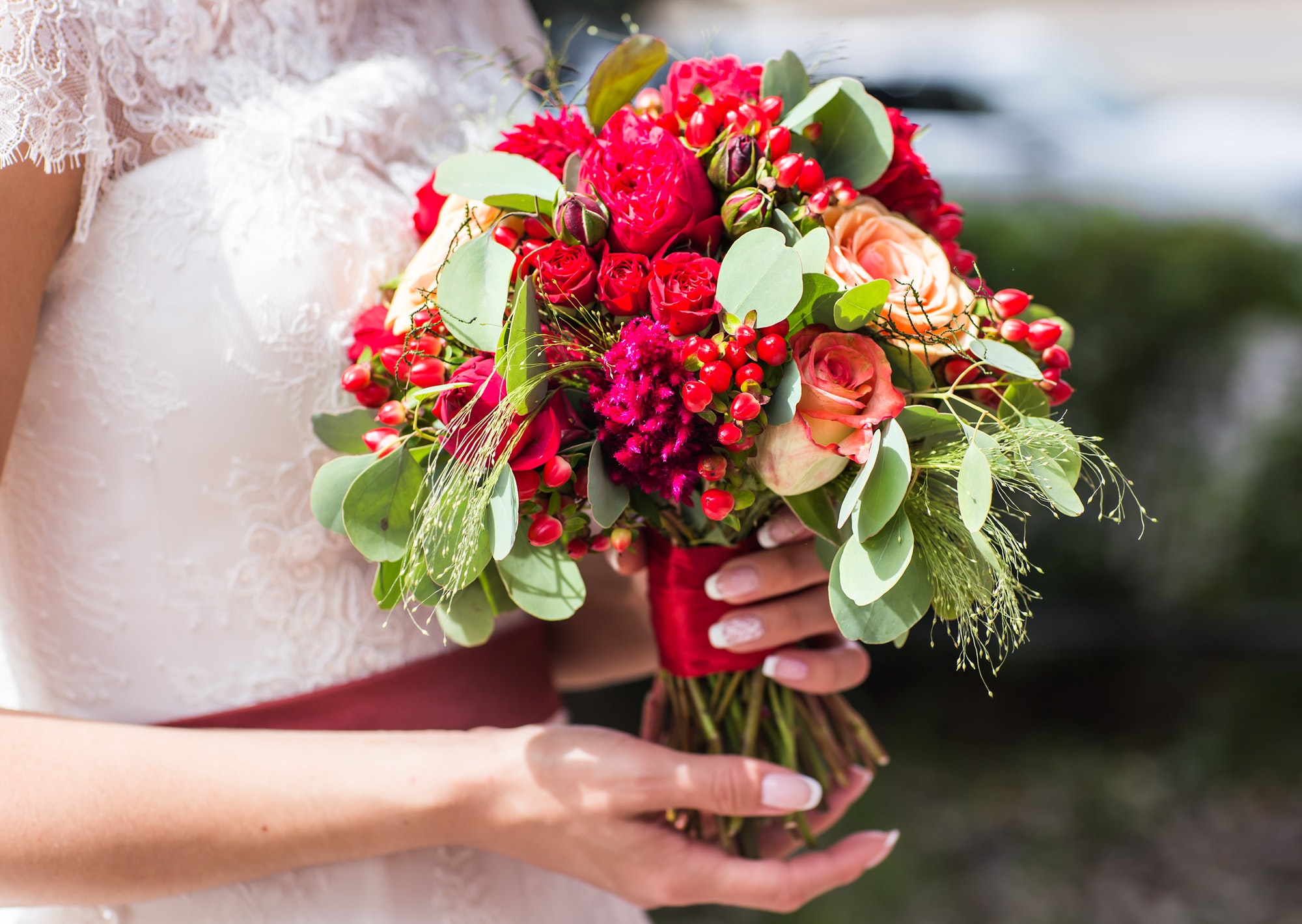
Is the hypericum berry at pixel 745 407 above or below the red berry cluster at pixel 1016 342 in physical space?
above

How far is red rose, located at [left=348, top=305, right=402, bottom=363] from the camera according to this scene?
1.19 metres

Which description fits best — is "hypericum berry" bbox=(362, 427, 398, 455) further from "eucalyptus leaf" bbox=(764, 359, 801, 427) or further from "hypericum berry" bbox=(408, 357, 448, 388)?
"eucalyptus leaf" bbox=(764, 359, 801, 427)

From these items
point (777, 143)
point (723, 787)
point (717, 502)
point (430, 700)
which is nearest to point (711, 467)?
point (717, 502)

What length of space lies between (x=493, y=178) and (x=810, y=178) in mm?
350

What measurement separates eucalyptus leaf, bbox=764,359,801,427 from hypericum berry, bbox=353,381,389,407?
0.45 m

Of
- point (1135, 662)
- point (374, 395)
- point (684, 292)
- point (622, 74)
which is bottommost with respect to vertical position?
point (1135, 662)

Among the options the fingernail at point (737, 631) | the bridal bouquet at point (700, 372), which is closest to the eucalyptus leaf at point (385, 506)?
the bridal bouquet at point (700, 372)

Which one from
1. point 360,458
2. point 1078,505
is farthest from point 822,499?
point 360,458

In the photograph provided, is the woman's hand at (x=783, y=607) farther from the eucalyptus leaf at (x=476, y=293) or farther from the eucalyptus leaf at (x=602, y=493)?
the eucalyptus leaf at (x=476, y=293)

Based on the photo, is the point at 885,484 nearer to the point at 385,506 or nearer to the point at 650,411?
the point at 650,411

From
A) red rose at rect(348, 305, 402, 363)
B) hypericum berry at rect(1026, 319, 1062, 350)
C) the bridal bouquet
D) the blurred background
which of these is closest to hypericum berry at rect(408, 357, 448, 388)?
the bridal bouquet

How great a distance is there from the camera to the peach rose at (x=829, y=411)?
1026mm

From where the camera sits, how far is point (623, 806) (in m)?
1.26

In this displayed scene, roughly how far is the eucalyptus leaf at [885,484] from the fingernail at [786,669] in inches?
15.2
